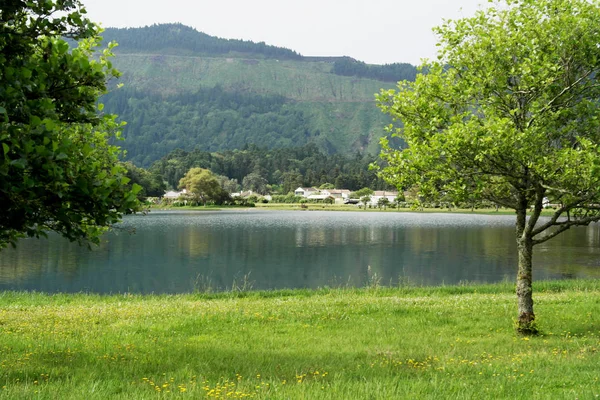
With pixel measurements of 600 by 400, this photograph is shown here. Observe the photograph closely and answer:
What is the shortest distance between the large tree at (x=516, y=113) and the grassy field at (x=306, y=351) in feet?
9.55

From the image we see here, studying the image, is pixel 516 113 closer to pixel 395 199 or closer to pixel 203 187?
pixel 395 199

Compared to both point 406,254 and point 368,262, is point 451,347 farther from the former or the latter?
point 406,254

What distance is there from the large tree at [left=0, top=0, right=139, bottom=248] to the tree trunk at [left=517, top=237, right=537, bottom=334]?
1112 centimetres

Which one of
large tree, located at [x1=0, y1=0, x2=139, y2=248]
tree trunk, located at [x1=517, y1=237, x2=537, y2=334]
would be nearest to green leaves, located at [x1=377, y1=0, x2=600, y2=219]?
tree trunk, located at [x1=517, y1=237, x2=537, y2=334]

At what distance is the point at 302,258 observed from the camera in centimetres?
4906

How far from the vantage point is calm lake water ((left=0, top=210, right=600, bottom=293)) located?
36719mm

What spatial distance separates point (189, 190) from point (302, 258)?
125350 millimetres

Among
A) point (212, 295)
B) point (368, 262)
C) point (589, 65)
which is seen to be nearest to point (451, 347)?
point (589, 65)

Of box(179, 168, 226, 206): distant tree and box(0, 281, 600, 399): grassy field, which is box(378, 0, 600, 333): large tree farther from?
box(179, 168, 226, 206): distant tree

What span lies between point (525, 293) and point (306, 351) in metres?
6.70

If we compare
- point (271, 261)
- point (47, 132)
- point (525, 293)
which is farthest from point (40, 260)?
point (47, 132)

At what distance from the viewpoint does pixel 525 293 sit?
1507 cm

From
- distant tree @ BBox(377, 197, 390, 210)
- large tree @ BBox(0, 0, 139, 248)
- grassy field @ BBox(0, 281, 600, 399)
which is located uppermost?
large tree @ BBox(0, 0, 139, 248)

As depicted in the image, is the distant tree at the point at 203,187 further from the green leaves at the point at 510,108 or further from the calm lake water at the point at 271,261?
the green leaves at the point at 510,108
